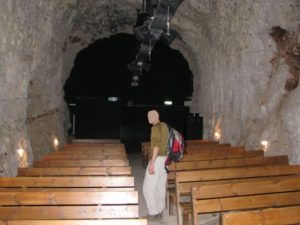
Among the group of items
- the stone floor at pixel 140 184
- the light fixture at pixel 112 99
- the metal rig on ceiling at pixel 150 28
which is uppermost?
the metal rig on ceiling at pixel 150 28

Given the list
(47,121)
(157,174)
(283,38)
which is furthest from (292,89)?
(47,121)

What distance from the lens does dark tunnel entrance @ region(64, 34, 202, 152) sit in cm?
1488

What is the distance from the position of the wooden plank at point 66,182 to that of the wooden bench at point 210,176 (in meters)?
0.85

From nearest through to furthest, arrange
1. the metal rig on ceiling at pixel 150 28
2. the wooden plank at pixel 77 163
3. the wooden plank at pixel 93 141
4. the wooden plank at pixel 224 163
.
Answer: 1. the wooden plank at pixel 224 163
2. the wooden plank at pixel 77 163
3. the metal rig on ceiling at pixel 150 28
4. the wooden plank at pixel 93 141

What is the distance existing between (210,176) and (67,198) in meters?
2.48

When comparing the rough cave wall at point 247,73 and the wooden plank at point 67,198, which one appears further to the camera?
the rough cave wall at point 247,73

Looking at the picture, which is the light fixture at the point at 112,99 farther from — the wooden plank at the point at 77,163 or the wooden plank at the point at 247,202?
the wooden plank at the point at 247,202

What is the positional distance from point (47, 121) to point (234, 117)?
5518mm

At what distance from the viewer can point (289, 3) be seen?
777 cm

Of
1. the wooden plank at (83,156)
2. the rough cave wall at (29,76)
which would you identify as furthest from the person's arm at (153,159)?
the rough cave wall at (29,76)

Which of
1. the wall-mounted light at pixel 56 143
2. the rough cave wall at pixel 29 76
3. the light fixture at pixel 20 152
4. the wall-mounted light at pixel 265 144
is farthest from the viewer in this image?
the wall-mounted light at pixel 56 143

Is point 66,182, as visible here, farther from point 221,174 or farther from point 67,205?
point 221,174

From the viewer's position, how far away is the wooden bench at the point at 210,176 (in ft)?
17.0

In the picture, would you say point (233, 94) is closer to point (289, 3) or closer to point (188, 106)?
point (289, 3)
